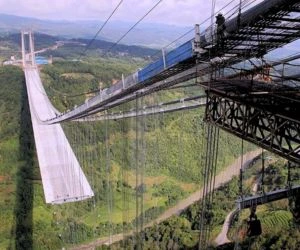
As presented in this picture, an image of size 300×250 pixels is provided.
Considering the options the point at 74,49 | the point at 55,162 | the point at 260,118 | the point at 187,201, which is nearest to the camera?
the point at 260,118

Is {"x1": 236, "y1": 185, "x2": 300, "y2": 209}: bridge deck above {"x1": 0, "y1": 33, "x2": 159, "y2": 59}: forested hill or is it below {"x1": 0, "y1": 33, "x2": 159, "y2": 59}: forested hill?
below

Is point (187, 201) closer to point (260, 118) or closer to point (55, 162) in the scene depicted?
point (55, 162)

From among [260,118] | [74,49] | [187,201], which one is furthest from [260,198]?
[74,49]

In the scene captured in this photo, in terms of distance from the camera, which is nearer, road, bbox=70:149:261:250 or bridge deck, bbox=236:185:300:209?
bridge deck, bbox=236:185:300:209

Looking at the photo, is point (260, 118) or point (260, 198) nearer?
→ point (260, 118)

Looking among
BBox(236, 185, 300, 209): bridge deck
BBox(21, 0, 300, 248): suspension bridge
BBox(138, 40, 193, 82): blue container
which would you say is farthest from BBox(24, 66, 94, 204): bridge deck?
BBox(236, 185, 300, 209): bridge deck

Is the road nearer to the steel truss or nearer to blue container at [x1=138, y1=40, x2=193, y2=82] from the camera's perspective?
blue container at [x1=138, y1=40, x2=193, y2=82]

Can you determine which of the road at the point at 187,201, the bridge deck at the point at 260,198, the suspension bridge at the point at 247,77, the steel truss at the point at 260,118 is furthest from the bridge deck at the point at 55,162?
the steel truss at the point at 260,118
